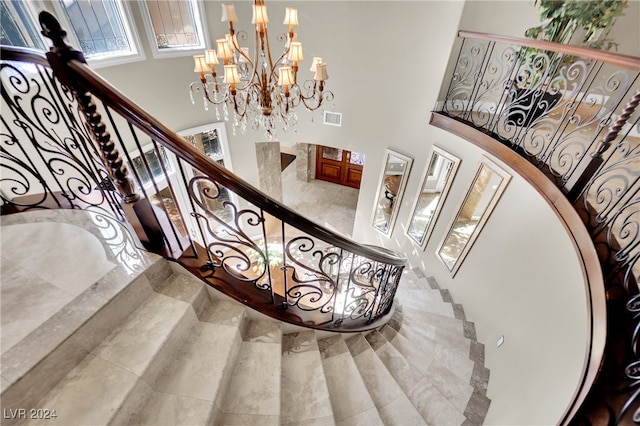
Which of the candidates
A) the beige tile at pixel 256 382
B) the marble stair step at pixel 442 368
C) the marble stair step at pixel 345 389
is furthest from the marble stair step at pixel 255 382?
the marble stair step at pixel 442 368

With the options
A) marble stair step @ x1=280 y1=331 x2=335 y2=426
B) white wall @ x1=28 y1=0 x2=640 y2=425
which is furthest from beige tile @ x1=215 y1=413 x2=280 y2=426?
white wall @ x1=28 y1=0 x2=640 y2=425

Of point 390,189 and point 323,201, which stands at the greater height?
point 390,189

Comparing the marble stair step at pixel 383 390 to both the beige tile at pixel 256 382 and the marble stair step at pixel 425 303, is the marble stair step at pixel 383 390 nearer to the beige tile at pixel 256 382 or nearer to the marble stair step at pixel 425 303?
the beige tile at pixel 256 382

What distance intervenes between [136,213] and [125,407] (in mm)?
926

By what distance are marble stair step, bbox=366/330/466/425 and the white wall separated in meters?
0.50

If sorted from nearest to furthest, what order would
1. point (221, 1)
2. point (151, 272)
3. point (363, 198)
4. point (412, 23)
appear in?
point (151, 272) < point (412, 23) < point (221, 1) < point (363, 198)

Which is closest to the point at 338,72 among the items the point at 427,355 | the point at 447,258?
the point at 447,258

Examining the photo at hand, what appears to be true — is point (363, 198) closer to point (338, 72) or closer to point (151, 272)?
point (338, 72)

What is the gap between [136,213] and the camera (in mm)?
1496

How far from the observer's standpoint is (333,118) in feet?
15.9

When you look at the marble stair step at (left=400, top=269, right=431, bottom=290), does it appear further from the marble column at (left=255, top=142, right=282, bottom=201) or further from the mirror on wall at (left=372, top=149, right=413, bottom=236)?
the marble column at (left=255, top=142, right=282, bottom=201)

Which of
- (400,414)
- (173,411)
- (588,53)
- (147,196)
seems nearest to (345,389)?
(400,414)

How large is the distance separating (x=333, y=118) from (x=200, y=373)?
441 cm

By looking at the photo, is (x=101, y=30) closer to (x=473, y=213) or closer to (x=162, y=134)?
(x=162, y=134)
